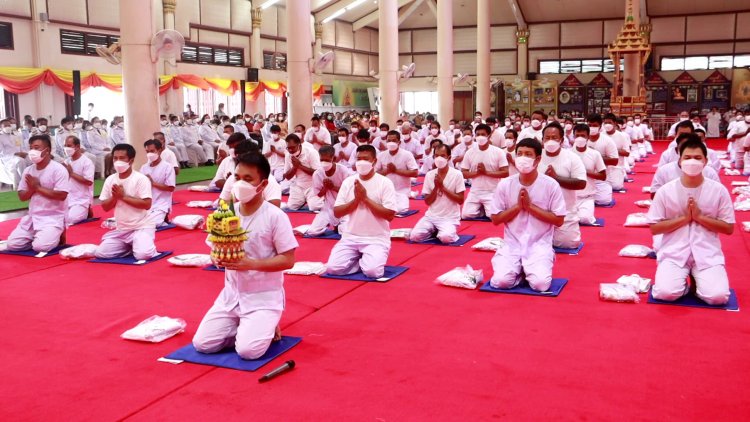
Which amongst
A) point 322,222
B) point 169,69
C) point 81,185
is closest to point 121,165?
point 322,222

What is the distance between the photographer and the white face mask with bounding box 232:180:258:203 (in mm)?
4746

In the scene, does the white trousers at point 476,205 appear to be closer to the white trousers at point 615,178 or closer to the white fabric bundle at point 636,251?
the white fabric bundle at point 636,251

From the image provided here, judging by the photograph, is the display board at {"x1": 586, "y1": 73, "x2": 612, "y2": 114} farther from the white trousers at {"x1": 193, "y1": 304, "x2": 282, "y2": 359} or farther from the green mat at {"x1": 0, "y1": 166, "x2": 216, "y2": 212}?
the white trousers at {"x1": 193, "y1": 304, "x2": 282, "y2": 359}

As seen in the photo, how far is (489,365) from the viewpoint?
Result: 15.1 feet

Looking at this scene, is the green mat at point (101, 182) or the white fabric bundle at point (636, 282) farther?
the green mat at point (101, 182)

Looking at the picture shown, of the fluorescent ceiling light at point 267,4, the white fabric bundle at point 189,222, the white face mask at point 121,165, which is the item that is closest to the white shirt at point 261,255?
the white face mask at point 121,165

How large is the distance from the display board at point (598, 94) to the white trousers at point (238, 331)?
107ft

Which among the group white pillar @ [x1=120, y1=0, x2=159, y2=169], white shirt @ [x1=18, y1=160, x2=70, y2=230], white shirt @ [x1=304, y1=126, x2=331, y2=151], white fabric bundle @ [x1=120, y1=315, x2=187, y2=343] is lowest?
white fabric bundle @ [x1=120, y1=315, x2=187, y2=343]

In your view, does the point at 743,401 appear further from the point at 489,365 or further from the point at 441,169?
the point at 441,169

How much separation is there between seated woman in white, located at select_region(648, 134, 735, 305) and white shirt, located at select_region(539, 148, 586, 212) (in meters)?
2.46

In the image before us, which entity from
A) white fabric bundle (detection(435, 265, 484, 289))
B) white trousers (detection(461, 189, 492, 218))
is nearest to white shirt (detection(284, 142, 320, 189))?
white trousers (detection(461, 189, 492, 218))

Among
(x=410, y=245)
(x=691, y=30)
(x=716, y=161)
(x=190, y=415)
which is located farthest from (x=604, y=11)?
(x=190, y=415)

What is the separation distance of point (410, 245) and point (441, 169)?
100 cm

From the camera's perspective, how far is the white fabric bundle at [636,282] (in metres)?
6.35
